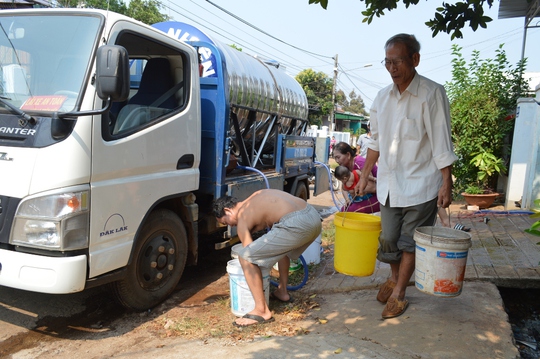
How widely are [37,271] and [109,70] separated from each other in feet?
4.64

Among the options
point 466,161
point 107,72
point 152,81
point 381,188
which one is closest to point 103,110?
point 107,72

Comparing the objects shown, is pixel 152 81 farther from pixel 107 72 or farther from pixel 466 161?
pixel 466 161

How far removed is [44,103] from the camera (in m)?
3.14

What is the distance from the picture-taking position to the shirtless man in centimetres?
359

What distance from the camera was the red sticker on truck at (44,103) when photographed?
3115 mm

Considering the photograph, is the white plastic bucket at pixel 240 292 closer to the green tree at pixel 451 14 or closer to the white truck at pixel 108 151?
the white truck at pixel 108 151

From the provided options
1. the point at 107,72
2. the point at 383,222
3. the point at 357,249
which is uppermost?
the point at 107,72

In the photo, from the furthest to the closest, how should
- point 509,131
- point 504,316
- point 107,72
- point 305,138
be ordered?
1. point 509,131
2. point 305,138
3. point 504,316
4. point 107,72

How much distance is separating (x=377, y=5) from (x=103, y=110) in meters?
2.39

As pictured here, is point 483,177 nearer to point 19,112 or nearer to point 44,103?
point 44,103

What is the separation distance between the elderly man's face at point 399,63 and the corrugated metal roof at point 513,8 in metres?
6.65

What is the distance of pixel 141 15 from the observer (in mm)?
22719

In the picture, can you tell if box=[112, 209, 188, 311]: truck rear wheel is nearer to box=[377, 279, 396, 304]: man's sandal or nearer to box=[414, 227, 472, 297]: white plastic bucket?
box=[377, 279, 396, 304]: man's sandal

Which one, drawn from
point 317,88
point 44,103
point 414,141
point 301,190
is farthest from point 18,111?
point 317,88
